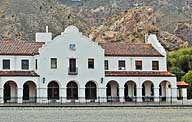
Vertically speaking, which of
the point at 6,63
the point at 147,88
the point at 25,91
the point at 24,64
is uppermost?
the point at 6,63

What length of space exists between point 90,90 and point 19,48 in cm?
1001

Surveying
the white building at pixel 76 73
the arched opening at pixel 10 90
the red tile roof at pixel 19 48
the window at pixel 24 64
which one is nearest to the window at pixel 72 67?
the white building at pixel 76 73

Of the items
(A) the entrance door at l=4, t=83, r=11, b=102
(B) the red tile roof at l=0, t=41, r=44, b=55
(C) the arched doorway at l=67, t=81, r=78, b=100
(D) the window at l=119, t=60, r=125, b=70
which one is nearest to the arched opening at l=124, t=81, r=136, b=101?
(D) the window at l=119, t=60, r=125, b=70

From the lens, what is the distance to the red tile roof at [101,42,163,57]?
74875 mm

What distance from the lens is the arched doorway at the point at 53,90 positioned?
70.9 m

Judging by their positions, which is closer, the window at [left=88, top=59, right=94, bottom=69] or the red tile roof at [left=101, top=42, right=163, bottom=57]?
the window at [left=88, top=59, right=94, bottom=69]

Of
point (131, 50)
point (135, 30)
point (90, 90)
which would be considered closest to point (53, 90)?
point (90, 90)

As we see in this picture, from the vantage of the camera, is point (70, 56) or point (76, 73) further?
point (70, 56)

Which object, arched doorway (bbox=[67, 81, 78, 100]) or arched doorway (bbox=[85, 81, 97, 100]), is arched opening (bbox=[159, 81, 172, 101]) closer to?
arched doorway (bbox=[85, 81, 97, 100])

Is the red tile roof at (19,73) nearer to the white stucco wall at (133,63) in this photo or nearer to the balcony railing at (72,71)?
the balcony railing at (72,71)

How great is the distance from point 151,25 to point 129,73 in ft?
193

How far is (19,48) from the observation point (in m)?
73.2

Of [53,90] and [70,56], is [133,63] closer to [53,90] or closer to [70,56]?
[70,56]

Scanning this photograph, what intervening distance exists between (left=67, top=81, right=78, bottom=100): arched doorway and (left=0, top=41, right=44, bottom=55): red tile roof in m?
5.59
